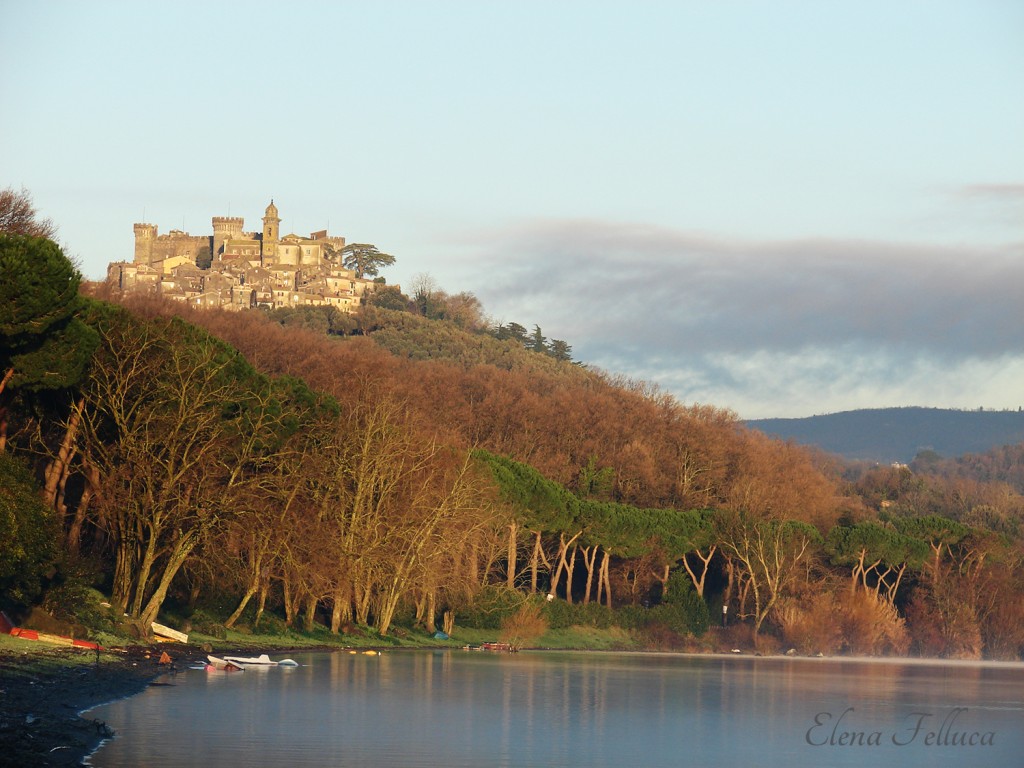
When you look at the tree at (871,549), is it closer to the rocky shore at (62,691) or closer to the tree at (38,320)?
the rocky shore at (62,691)

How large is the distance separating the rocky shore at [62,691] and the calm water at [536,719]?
52 centimetres

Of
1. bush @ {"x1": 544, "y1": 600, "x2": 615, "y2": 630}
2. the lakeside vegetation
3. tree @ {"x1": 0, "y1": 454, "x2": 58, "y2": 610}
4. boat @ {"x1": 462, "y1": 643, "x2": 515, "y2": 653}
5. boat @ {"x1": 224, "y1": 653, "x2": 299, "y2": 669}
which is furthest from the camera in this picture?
bush @ {"x1": 544, "y1": 600, "x2": 615, "y2": 630}

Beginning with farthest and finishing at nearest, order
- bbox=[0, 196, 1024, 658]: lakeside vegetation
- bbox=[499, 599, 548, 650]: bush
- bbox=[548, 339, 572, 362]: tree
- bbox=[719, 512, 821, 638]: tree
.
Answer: bbox=[548, 339, 572, 362]: tree, bbox=[719, 512, 821, 638]: tree, bbox=[499, 599, 548, 650]: bush, bbox=[0, 196, 1024, 658]: lakeside vegetation

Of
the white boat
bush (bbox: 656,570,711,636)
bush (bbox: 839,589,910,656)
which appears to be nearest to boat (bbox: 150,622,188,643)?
the white boat

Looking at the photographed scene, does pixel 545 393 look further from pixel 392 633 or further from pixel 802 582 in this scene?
pixel 392 633

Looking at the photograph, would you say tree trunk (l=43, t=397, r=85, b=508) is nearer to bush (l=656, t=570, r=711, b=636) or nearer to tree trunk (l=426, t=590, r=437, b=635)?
tree trunk (l=426, t=590, r=437, b=635)

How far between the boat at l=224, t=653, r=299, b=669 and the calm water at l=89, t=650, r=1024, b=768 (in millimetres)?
720

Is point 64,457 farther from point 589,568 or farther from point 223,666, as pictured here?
point 589,568

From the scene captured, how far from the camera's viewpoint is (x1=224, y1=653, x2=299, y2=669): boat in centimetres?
4028

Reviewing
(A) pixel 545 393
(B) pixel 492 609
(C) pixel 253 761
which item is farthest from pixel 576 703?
(A) pixel 545 393

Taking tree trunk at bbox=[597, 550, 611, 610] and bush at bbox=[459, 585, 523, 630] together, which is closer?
bush at bbox=[459, 585, 523, 630]

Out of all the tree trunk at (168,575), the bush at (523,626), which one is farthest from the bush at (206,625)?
the bush at (523,626)

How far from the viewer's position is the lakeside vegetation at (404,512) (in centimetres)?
4231

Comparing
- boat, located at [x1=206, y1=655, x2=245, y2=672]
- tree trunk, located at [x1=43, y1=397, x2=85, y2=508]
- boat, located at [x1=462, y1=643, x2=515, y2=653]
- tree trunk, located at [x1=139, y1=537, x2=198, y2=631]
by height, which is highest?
tree trunk, located at [x1=43, y1=397, x2=85, y2=508]
